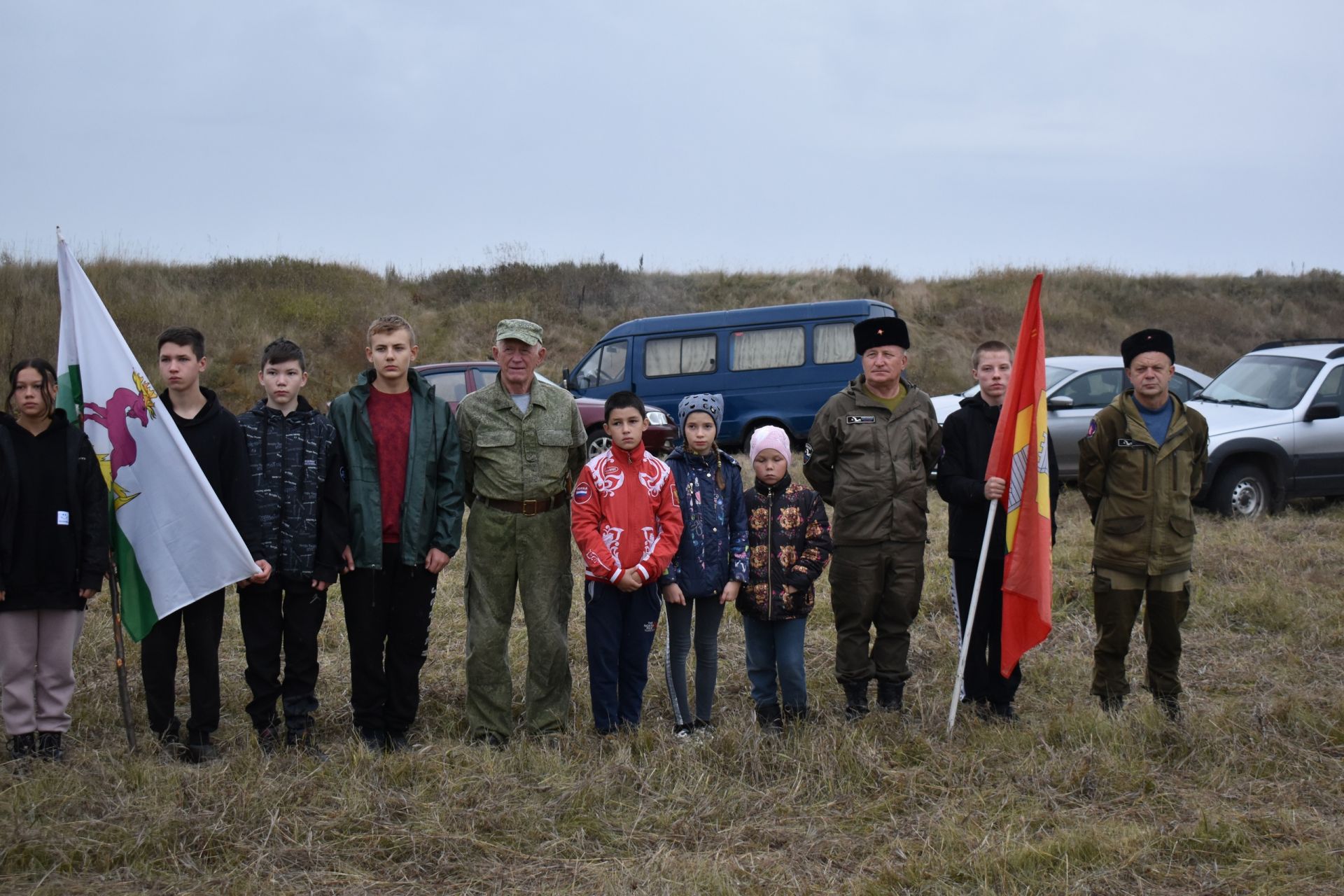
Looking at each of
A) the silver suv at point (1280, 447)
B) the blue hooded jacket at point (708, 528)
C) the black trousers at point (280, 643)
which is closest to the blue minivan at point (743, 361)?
the silver suv at point (1280, 447)

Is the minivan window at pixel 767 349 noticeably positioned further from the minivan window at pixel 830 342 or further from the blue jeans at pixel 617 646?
the blue jeans at pixel 617 646

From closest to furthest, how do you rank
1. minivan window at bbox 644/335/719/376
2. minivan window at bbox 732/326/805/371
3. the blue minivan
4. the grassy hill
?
1. the blue minivan
2. minivan window at bbox 732/326/805/371
3. minivan window at bbox 644/335/719/376
4. the grassy hill

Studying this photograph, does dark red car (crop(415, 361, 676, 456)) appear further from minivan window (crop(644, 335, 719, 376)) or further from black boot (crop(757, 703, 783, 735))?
black boot (crop(757, 703, 783, 735))

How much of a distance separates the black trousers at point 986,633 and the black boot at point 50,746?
3879mm

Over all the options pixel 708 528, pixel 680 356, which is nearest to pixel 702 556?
pixel 708 528

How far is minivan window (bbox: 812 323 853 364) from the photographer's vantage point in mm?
15195

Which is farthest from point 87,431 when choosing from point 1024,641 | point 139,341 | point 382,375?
point 139,341

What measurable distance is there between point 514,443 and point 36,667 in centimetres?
212

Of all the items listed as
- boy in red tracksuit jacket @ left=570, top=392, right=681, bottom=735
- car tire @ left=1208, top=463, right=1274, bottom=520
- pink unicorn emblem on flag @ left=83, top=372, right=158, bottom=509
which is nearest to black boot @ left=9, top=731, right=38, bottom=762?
pink unicorn emblem on flag @ left=83, top=372, right=158, bottom=509

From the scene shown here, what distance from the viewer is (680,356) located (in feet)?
52.4

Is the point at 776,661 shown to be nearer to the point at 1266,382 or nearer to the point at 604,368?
the point at 1266,382

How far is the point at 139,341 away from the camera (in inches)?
811

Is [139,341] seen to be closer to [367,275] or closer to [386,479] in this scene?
[367,275]

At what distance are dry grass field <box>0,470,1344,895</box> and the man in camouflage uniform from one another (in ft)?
0.80
